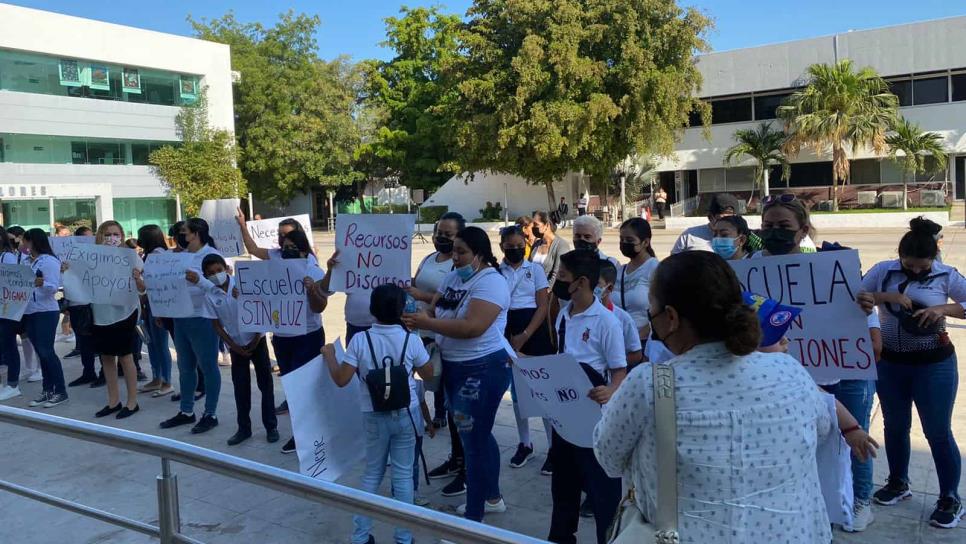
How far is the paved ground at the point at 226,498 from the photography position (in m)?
4.72

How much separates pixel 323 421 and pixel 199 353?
244 cm

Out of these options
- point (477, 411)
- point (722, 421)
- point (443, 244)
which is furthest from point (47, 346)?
point (722, 421)

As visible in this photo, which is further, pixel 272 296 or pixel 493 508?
pixel 272 296

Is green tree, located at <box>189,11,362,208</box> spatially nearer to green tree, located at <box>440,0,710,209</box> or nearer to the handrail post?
green tree, located at <box>440,0,710,209</box>

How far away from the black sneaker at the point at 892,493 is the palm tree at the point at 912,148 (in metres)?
31.9

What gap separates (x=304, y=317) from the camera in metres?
6.16

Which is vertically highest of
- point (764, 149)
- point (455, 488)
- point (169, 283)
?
point (764, 149)

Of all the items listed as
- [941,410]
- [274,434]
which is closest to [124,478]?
[274,434]

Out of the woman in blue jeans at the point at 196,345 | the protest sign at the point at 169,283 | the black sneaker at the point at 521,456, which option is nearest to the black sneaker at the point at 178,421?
the woman in blue jeans at the point at 196,345

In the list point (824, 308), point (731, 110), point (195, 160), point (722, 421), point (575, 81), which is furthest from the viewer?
point (195, 160)

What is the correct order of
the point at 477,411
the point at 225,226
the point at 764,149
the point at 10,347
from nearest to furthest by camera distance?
the point at 477,411
the point at 225,226
the point at 10,347
the point at 764,149

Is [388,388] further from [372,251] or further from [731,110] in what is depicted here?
[731,110]

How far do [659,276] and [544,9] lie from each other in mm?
33164

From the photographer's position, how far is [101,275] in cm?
759
